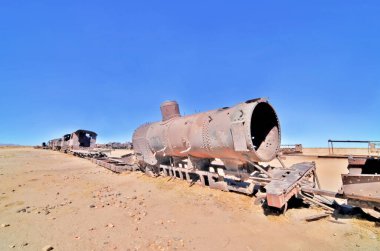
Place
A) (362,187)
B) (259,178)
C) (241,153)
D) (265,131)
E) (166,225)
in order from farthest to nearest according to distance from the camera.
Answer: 1. (265,131)
2. (241,153)
3. (259,178)
4. (166,225)
5. (362,187)

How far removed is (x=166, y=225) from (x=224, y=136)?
3502 mm

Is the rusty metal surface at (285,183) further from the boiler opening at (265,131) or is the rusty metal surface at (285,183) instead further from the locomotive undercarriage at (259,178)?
the boiler opening at (265,131)

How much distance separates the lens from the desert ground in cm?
461

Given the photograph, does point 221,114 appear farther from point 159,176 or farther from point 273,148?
point 159,176

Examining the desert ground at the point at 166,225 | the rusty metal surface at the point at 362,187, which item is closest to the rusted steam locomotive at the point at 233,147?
the desert ground at the point at 166,225

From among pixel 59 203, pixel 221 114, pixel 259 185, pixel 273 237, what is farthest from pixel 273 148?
pixel 59 203

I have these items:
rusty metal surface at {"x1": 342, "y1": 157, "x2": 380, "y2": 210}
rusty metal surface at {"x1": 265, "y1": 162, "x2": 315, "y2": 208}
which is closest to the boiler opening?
rusty metal surface at {"x1": 265, "y1": 162, "x2": 315, "y2": 208}

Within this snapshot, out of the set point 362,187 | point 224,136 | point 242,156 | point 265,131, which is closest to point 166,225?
point 242,156

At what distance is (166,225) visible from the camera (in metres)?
5.62

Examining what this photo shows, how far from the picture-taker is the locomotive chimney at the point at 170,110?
12040 millimetres

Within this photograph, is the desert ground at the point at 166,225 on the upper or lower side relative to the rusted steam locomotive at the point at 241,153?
lower

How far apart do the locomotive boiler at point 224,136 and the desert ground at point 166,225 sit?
1335 mm

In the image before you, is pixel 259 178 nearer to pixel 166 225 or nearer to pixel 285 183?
pixel 285 183

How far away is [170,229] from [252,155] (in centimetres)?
341
